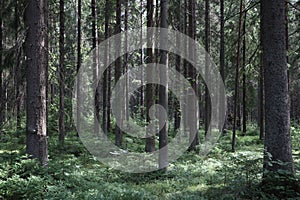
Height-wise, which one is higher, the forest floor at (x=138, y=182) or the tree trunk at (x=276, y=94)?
the tree trunk at (x=276, y=94)

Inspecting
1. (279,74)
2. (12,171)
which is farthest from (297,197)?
(12,171)

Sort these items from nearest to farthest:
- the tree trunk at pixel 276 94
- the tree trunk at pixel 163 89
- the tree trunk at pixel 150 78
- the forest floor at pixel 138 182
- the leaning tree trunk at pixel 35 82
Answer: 1. the forest floor at pixel 138 182
2. the tree trunk at pixel 276 94
3. the leaning tree trunk at pixel 35 82
4. the tree trunk at pixel 163 89
5. the tree trunk at pixel 150 78

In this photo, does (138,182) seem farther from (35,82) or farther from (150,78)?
(150,78)

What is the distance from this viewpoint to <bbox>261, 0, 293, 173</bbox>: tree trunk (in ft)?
22.3

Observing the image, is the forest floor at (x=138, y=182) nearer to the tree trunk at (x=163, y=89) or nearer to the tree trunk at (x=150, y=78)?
the tree trunk at (x=163, y=89)

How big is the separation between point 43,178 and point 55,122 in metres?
16.2

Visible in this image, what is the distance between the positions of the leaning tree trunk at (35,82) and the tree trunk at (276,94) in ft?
18.6

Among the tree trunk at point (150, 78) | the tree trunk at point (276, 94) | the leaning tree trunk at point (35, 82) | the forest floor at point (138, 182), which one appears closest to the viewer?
the forest floor at point (138, 182)

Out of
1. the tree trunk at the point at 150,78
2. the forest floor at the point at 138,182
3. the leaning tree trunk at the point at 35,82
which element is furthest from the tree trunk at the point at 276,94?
the leaning tree trunk at the point at 35,82

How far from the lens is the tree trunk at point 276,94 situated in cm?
681

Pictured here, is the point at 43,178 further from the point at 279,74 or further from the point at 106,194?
the point at 279,74

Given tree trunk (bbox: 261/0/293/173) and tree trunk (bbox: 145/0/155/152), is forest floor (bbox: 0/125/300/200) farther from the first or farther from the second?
tree trunk (bbox: 145/0/155/152)

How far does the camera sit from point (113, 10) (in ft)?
58.8

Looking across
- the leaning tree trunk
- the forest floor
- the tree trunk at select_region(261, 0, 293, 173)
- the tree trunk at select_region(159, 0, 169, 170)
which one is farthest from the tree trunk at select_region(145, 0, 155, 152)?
the tree trunk at select_region(261, 0, 293, 173)
